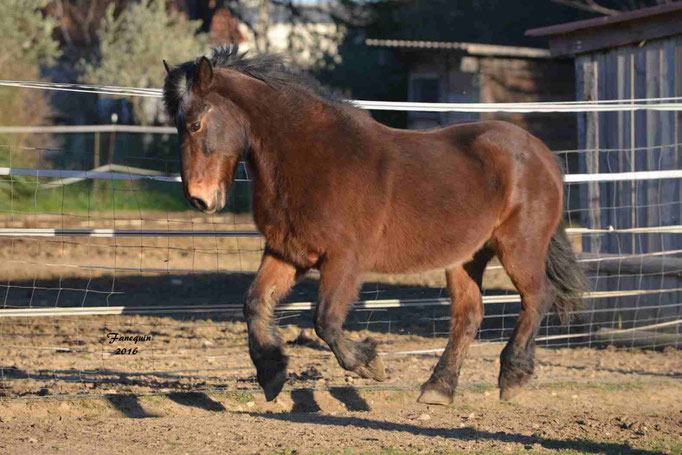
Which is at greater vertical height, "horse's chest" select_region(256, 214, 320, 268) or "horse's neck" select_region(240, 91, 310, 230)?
"horse's neck" select_region(240, 91, 310, 230)

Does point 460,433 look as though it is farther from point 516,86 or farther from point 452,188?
point 516,86

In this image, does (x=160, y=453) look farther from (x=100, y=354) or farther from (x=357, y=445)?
(x=100, y=354)

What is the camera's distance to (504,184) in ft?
18.4

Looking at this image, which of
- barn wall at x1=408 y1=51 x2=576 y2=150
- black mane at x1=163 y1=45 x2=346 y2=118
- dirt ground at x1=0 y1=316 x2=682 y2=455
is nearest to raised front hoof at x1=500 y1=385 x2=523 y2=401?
dirt ground at x1=0 y1=316 x2=682 y2=455

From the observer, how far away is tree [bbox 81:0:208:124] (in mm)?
21781

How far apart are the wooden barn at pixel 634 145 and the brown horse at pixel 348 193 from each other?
97.7 inches

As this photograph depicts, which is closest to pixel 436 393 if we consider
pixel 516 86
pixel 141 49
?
pixel 516 86

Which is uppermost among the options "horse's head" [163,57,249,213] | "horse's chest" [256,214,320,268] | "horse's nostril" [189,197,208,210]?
"horse's head" [163,57,249,213]

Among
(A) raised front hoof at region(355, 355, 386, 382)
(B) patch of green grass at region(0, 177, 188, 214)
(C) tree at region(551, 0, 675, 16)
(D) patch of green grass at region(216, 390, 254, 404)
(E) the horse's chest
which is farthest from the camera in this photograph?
(C) tree at region(551, 0, 675, 16)

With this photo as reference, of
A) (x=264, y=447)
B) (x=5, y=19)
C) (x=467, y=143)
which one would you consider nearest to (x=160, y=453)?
(x=264, y=447)

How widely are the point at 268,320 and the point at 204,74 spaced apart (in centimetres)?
154

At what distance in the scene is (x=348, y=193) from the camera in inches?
196

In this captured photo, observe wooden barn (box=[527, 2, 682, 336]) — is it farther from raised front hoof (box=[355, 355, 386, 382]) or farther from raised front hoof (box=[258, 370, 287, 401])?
raised front hoof (box=[258, 370, 287, 401])

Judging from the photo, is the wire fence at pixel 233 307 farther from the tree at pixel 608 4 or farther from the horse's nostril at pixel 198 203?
the tree at pixel 608 4
